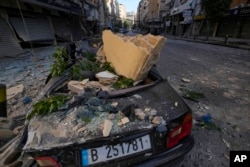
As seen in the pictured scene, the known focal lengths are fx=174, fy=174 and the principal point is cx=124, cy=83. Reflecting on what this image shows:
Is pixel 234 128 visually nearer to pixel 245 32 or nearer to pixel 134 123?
pixel 134 123

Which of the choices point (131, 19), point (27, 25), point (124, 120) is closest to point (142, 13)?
point (131, 19)

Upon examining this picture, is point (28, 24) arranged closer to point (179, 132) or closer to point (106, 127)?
point (106, 127)

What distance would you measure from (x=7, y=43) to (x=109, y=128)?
9.14m

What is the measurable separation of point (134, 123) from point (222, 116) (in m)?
2.59

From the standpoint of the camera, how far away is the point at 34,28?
11445mm

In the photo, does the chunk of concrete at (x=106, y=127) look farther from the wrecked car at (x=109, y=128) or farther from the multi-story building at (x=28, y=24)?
the multi-story building at (x=28, y=24)

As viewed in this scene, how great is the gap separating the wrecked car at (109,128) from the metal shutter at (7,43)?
25.3 feet

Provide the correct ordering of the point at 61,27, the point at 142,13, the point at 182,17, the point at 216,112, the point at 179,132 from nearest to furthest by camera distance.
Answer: the point at 179,132 < the point at 216,112 < the point at 61,27 < the point at 182,17 < the point at 142,13

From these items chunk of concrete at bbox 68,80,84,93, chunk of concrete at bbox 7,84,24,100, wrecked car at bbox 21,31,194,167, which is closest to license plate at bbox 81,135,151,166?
wrecked car at bbox 21,31,194,167

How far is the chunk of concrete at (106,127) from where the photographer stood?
1.41 meters

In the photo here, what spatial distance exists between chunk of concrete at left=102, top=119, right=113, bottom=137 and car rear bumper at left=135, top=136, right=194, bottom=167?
0.42 m

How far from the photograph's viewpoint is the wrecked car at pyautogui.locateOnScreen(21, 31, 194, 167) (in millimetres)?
1343

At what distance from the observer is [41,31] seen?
1223 cm

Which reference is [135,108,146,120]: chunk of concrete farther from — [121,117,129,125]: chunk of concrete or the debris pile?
[121,117,129,125]: chunk of concrete
